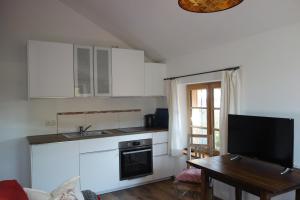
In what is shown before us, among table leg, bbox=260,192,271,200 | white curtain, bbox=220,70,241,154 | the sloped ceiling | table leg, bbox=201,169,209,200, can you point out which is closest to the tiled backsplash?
the sloped ceiling

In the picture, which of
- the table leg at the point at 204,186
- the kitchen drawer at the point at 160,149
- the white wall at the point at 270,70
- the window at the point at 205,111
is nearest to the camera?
the white wall at the point at 270,70

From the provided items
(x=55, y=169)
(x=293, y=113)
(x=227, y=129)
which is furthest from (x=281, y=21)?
(x=55, y=169)

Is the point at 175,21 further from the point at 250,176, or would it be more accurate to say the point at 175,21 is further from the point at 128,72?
the point at 250,176

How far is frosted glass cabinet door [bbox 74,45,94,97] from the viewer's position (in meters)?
3.64

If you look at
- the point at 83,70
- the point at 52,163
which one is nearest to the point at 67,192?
the point at 52,163

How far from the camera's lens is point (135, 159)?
3.81m

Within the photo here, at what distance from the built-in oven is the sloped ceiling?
1.59 m

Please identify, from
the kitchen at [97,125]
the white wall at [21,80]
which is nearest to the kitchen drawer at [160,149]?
the kitchen at [97,125]

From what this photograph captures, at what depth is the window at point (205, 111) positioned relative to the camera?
358 cm

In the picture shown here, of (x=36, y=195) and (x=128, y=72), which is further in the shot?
(x=128, y=72)

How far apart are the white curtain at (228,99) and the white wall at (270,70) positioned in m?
0.07

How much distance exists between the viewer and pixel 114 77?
3.92 m

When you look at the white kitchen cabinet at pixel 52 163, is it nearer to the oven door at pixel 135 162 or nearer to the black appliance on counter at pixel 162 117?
the oven door at pixel 135 162

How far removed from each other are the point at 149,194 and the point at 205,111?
1490 millimetres
